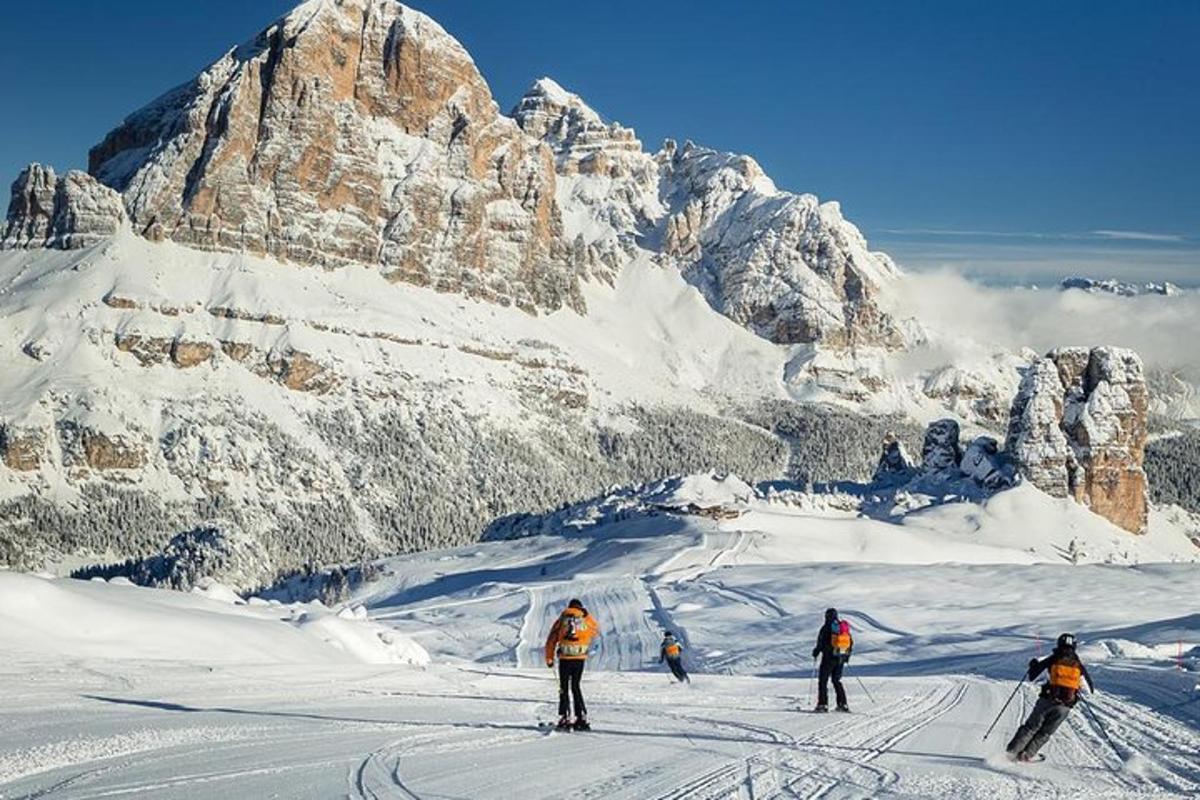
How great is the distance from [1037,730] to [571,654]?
6.97m

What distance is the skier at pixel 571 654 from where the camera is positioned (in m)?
17.4

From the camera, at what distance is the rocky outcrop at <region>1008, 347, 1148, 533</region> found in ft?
424

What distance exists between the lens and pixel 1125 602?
60375 millimetres

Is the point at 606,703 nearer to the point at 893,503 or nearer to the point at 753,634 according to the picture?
the point at 753,634

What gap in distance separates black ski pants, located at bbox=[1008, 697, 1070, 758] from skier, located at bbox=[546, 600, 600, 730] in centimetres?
632


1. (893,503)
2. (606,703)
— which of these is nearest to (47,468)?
(893,503)

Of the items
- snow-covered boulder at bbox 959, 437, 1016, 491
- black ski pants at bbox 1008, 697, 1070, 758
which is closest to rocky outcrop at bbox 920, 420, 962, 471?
snow-covered boulder at bbox 959, 437, 1016, 491

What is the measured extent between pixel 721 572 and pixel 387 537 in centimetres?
11808

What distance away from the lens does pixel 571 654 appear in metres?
17.8

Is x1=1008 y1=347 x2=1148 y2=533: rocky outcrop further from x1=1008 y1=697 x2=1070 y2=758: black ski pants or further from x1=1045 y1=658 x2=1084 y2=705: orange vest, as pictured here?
x1=1008 y1=697 x2=1070 y2=758: black ski pants

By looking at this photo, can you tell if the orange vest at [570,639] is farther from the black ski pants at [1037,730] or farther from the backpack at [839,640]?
the black ski pants at [1037,730]

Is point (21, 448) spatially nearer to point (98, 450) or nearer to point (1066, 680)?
point (98, 450)

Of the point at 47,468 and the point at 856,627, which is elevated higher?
the point at 47,468

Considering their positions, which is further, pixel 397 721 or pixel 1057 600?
pixel 1057 600
